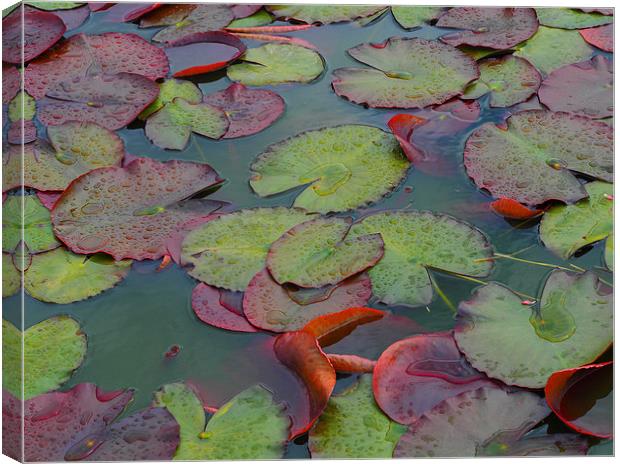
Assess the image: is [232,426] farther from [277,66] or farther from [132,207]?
[277,66]

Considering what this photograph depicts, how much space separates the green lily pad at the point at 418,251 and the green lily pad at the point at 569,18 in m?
0.59

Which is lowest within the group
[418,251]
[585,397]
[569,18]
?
[585,397]

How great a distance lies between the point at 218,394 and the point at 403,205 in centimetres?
51

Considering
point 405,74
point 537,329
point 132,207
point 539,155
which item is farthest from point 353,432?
point 405,74

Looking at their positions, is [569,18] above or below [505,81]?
above

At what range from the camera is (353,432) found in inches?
47.4

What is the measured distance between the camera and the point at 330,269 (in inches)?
55.4

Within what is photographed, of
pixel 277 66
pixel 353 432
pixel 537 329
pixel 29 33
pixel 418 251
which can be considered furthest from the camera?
pixel 277 66

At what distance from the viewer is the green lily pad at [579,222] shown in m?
1.46

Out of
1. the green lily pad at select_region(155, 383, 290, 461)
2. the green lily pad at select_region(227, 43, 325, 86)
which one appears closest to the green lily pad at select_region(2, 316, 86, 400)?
the green lily pad at select_region(155, 383, 290, 461)

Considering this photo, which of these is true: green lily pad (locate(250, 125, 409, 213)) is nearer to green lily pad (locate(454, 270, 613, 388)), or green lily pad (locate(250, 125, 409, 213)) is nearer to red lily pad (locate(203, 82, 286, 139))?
red lily pad (locate(203, 82, 286, 139))

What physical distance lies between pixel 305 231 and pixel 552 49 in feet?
2.60

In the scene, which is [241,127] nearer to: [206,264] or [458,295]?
[206,264]

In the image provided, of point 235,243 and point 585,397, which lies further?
point 235,243
